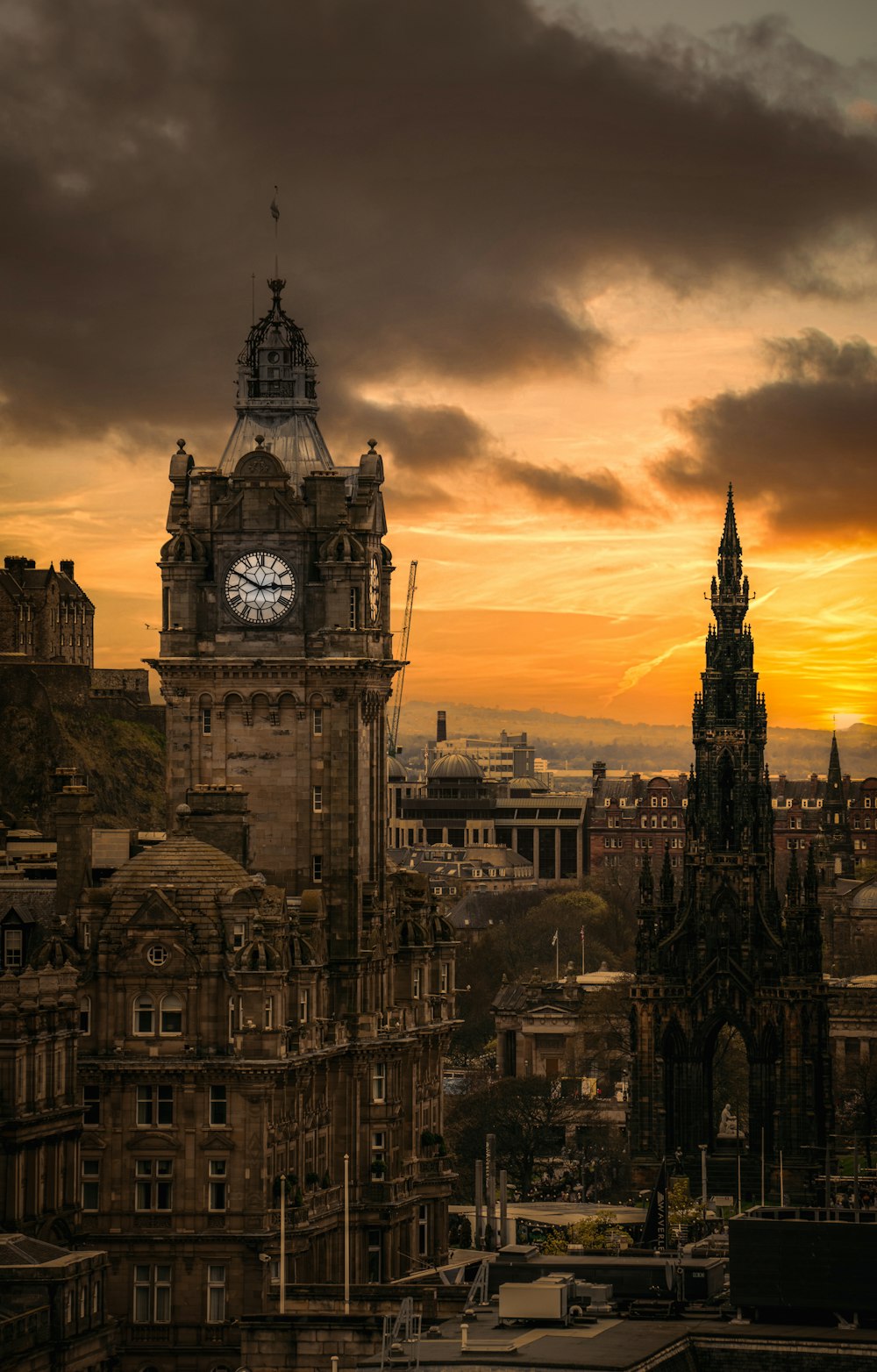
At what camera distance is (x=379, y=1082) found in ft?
550

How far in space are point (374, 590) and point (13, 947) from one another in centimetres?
2557

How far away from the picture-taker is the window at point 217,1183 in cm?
15025

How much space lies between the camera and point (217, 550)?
169 meters

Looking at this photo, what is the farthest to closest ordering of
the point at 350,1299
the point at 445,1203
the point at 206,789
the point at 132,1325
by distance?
the point at 445,1203
the point at 206,789
the point at 132,1325
the point at 350,1299

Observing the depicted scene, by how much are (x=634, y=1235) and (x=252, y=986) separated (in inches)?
1436

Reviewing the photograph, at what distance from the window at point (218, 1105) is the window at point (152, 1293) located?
6029mm

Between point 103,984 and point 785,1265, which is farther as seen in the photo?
point 103,984

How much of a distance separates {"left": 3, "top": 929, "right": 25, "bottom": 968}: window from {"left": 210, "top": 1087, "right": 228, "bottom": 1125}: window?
427 inches

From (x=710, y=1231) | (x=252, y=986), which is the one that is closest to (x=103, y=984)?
(x=252, y=986)

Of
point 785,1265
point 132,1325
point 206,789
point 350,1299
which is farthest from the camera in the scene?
point 206,789

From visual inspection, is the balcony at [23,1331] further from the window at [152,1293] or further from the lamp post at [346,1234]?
the window at [152,1293]

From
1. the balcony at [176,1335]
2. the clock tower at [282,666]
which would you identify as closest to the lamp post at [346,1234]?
the balcony at [176,1335]

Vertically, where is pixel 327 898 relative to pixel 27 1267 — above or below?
above

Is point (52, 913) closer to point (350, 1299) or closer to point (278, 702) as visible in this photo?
point (278, 702)
